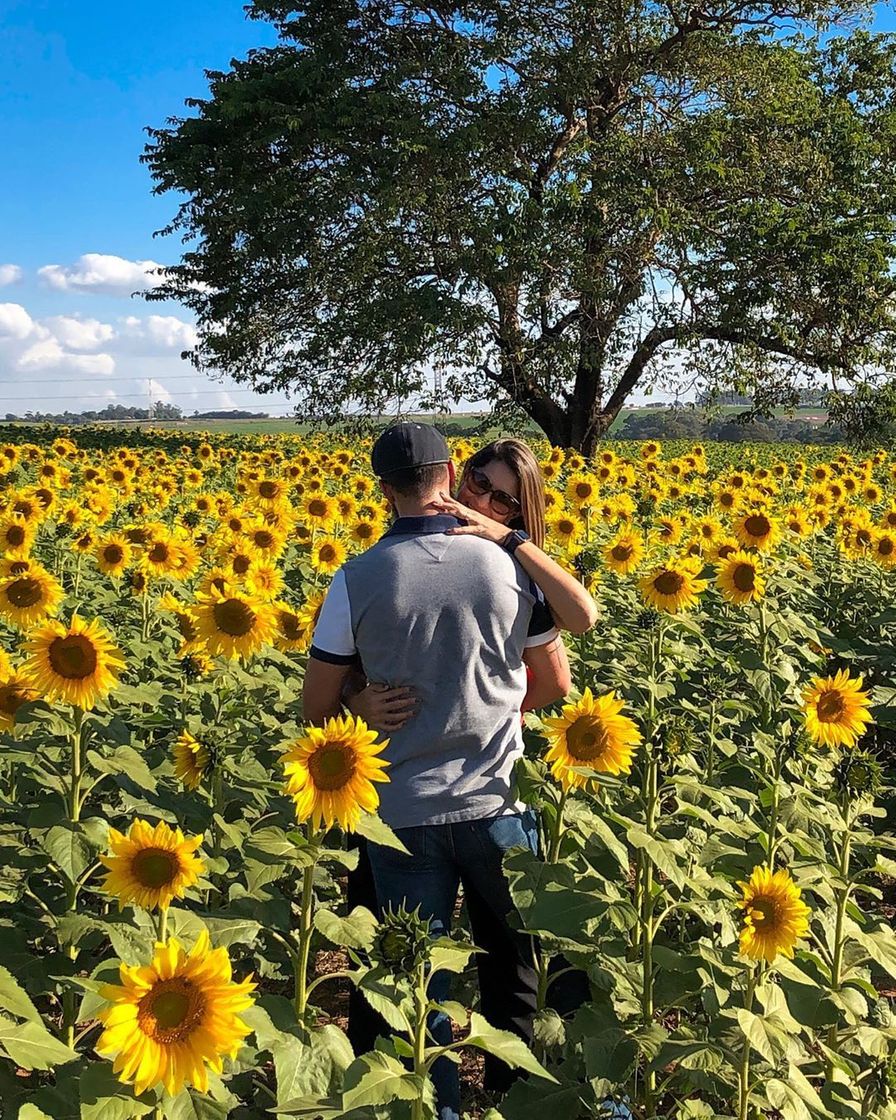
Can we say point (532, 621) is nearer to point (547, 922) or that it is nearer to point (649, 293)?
point (547, 922)

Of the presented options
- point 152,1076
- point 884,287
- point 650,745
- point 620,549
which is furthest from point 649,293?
point 152,1076

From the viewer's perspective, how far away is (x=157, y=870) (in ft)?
7.14

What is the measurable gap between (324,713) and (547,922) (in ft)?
2.60

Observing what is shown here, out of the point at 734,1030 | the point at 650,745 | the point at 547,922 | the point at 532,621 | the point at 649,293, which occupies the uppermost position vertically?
the point at 649,293

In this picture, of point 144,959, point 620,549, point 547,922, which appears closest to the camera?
point 144,959

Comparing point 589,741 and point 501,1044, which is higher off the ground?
point 589,741

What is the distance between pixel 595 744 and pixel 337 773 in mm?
824

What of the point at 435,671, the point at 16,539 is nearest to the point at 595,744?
the point at 435,671

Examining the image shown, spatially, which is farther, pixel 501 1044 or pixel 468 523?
pixel 468 523

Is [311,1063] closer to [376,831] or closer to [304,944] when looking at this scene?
[304,944]

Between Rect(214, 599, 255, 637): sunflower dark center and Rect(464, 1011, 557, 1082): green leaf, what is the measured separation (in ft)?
6.29

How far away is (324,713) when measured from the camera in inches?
111

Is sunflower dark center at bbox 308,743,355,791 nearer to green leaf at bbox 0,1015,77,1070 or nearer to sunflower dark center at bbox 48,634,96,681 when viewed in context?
green leaf at bbox 0,1015,77,1070

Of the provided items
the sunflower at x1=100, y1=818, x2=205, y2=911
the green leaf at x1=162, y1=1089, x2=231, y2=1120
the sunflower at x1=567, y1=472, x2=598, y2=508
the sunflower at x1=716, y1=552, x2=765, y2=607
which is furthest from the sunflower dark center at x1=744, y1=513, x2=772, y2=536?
the green leaf at x1=162, y1=1089, x2=231, y2=1120
